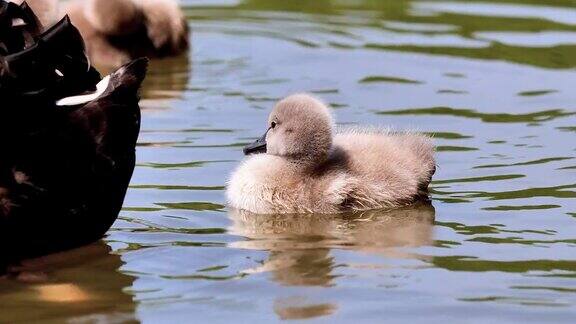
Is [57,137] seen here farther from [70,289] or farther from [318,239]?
[318,239]

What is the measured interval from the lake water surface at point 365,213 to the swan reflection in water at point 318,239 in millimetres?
12

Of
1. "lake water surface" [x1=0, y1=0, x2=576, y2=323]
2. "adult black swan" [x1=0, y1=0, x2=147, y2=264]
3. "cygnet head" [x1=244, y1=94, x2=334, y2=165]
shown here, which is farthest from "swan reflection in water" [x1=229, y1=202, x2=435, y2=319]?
"adult black swan" [x1=0, y1=0, x2=147, y2=264]

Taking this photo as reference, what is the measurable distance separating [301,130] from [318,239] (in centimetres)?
70

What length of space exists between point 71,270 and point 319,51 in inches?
203

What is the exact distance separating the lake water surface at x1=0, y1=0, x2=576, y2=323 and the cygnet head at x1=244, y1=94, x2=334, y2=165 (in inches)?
11.8

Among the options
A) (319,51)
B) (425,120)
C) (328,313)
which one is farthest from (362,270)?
(319,51)

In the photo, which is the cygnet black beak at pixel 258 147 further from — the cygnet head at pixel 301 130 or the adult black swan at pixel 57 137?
the adult black swan at pixel 57 137

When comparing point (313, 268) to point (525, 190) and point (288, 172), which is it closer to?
point (288, 172)

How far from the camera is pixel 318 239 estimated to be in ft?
19.7

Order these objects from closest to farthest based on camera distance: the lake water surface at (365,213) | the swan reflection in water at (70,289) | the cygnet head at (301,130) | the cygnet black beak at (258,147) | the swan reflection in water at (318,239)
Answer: the swan reflection in water at (70,289) < the lake water surface at (365,213) < the swan reflection in water at (318,239) < the cygnet head at (301,130) < the cygnet black beak at (258,147)

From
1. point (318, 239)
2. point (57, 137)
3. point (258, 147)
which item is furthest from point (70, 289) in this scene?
point (258, 147)

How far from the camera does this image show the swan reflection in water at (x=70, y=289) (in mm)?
5008

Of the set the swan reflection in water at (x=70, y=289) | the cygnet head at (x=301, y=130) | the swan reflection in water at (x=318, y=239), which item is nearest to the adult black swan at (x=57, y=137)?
the swan reflection in water at (x=70, y=289)

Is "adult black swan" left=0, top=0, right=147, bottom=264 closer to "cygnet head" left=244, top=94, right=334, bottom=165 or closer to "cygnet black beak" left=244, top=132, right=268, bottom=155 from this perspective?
"cygnet head" left=244, top=94, right=334, bottom=165
